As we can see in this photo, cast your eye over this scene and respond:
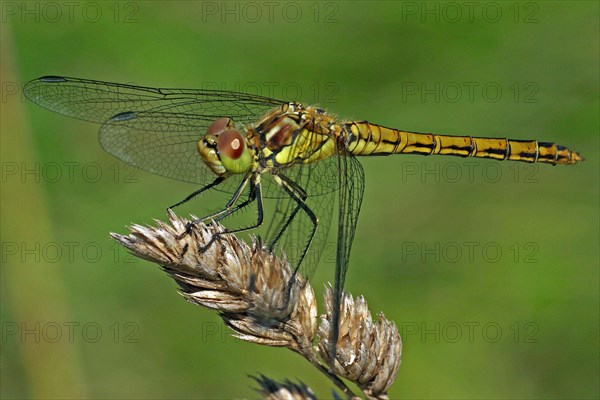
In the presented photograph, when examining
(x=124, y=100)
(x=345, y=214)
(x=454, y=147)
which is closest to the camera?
(x=345, y=214)

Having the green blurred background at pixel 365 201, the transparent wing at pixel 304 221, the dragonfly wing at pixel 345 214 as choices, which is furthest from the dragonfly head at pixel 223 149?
the green blurred background at pixel 365 201

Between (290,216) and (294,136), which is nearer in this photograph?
(290,216)

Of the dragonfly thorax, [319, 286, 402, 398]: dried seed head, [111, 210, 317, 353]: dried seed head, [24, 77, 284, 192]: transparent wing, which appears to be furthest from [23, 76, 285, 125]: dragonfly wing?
[319, 286, 402, 398]: dried seed head

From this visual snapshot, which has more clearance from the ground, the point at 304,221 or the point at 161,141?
the point at 161,141

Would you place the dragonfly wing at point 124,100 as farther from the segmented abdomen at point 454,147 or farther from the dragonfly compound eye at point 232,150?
the segmented abdomen at point 454,147

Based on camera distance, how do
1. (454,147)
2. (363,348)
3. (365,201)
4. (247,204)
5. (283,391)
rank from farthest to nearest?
1. (365,201)
2. (454,147)
3. (247,204)
4. (363,348)
5. (283,391)

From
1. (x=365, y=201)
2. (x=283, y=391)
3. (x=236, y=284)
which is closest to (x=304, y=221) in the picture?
(x=236, y=284)

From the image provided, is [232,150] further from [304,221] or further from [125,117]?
[125,117]
